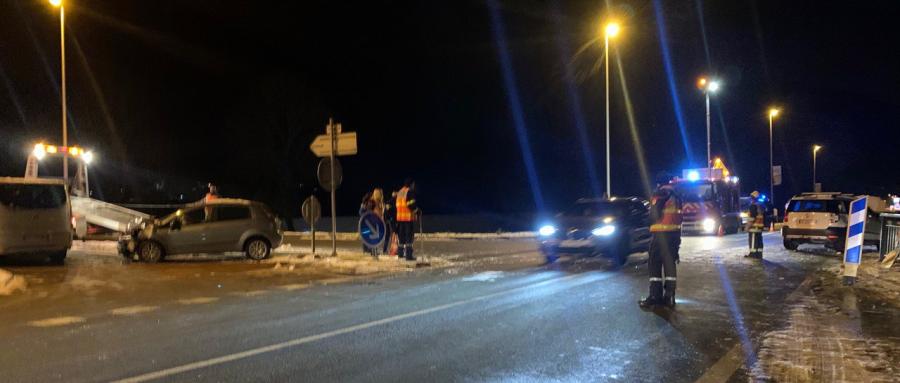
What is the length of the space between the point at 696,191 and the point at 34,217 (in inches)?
938

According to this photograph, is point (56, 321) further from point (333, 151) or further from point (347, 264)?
point (333, 151)

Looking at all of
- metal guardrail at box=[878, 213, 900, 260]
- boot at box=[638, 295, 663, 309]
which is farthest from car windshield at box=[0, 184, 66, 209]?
metal guardrail at box=[878, 213, 900, 260]

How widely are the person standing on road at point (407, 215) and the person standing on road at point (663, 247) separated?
23.0ft

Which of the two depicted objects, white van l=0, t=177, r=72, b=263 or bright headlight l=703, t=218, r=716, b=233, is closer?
white van l=0, t=177, r=72, b=263

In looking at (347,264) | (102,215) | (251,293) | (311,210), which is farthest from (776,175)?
(251,293)

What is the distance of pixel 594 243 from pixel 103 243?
16668 mm

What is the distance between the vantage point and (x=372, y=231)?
50.6 feet

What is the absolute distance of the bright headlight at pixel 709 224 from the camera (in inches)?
1071

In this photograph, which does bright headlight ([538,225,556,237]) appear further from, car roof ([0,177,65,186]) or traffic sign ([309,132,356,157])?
car roof ([0,177,65,186])

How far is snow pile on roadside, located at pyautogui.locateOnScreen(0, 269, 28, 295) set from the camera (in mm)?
10859

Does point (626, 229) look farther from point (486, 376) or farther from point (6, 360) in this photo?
point (6, 360)

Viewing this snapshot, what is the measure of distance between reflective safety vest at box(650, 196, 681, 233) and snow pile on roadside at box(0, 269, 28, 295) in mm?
10239

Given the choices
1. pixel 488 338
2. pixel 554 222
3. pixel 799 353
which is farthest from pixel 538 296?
pixel 554 222

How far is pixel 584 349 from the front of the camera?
21.6 ft
